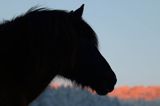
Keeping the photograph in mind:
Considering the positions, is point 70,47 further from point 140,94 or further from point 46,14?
point 140,94

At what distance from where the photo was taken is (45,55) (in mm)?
3873

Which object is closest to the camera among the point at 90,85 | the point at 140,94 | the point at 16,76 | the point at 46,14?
the point at 16,76

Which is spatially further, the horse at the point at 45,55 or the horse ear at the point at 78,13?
the horse ear at the point at 78,13

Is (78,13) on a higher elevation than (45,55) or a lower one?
higher

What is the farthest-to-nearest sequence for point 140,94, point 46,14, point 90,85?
1. point 140,94
2. point 90,85
3. point 46,14

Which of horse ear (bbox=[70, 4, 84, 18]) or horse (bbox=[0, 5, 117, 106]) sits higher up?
horse ear (bbox=[70, 4, 84, 18])

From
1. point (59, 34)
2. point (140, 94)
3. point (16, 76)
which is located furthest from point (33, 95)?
point (140, 94)

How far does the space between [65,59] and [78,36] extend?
234 mm

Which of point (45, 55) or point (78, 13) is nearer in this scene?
point (45, 55)

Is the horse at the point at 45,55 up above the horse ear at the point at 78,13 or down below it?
below

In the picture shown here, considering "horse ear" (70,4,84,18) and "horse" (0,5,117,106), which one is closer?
"horse" (0,5,117,106)

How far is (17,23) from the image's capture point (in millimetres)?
3904

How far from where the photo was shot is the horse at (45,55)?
12.3ft

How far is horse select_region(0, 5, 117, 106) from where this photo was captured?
12.3 ft
